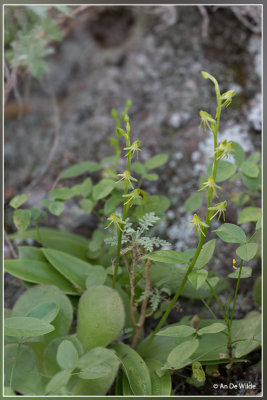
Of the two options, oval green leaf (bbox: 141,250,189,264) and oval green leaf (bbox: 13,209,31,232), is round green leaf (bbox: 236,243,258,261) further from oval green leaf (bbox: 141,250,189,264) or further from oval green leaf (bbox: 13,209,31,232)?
oval green leaf (bbox: 13,209,31,232)

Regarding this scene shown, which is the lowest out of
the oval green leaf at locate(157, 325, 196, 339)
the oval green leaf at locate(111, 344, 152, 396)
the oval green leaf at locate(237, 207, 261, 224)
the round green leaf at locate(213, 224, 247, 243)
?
the oval green leaf at locate(111, 344, 152, 396)

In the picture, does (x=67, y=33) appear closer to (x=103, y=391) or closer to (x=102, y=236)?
(x=102, y=236)

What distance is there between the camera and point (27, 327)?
30.7 inches

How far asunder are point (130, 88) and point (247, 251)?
1.07m

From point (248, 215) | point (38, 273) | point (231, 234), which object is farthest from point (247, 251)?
point (38, 273)

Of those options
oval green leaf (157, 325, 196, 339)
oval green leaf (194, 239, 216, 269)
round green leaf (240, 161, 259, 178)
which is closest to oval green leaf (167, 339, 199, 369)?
oval green leaf (157, 325, 196, 339)

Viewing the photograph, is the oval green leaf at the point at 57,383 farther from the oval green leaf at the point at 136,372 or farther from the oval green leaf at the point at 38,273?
the oval green leaf at the point at 38,273

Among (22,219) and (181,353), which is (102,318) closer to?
(181,353)

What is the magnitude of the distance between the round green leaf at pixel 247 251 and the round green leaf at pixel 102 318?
25 cm

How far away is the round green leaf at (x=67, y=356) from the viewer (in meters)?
0.75

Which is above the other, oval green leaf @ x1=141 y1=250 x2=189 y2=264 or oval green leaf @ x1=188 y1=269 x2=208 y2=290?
oval green leaf @ x1=141 y1=250 x2=189 y2=264

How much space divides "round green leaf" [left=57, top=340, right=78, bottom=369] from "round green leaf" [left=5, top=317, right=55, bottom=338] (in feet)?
0.13

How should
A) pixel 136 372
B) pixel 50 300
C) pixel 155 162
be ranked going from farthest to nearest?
pixel 155 162 → pixel 50 300 → pixel 136 372

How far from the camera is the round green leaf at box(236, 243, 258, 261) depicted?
787 mm
